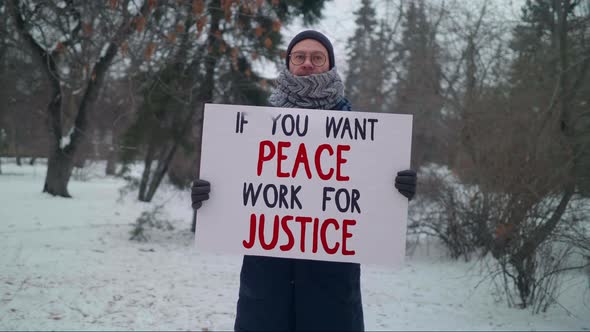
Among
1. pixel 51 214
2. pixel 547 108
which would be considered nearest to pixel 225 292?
pixel 51 214

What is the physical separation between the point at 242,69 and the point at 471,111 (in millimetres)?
4898

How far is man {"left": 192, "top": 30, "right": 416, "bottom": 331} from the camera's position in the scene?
6.61 ft

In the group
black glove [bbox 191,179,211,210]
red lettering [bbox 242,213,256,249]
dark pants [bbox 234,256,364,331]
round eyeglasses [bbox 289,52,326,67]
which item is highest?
round eyeglasses [bbox 289,52,326,67]

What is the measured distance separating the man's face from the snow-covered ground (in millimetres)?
3243

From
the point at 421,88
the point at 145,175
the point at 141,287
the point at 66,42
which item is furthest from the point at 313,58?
the point at 145,175

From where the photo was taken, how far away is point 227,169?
7.80 feet

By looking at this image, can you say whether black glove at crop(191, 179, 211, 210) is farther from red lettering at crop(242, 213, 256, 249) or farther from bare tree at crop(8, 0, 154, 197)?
bare tree at crop(8, 0, 154, 197)

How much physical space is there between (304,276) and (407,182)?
695 millimetres

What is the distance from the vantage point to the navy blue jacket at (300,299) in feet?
6.58

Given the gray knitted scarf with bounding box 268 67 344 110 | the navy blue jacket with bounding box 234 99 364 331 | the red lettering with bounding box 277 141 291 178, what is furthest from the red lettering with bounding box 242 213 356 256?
the gray knitted scarf with bounding box 268 67 344 110

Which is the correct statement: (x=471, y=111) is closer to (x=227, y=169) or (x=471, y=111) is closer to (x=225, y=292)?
(x=225, y=292)

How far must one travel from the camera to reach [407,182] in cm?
224

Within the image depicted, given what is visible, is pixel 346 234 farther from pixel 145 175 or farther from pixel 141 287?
pixel 145 175

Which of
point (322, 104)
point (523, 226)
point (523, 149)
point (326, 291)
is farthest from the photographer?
point (523, 149)
